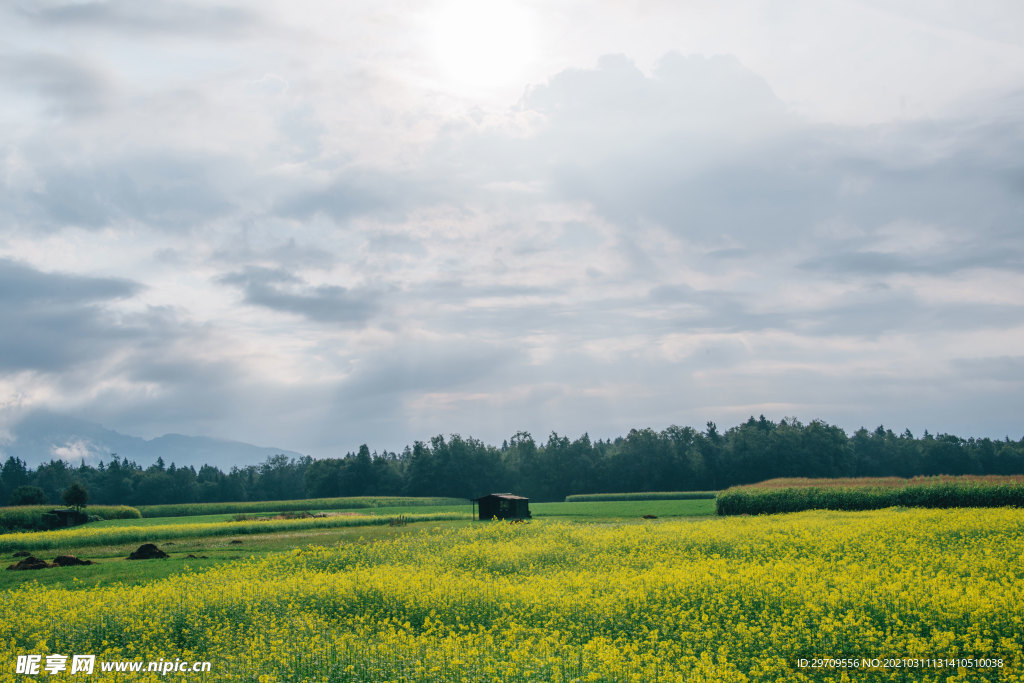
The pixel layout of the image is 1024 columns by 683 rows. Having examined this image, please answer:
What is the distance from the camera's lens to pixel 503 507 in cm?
6519

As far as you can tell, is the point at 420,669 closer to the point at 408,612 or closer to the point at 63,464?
the point at 408,612

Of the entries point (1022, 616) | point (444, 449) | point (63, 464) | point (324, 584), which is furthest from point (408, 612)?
point (63, 464)

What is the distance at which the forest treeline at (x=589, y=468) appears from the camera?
5635 inches

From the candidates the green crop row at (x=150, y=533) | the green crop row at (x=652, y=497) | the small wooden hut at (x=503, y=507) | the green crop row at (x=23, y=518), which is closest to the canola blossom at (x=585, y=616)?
the green crop row at (x=150, y=533)

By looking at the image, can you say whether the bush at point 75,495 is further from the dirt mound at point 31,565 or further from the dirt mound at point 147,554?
the dirt mound at point 31,565

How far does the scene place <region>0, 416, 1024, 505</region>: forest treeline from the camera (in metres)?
143

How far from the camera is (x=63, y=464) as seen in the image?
172000 millimetres

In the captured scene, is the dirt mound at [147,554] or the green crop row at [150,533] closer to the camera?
the dirt mound at [147,554]

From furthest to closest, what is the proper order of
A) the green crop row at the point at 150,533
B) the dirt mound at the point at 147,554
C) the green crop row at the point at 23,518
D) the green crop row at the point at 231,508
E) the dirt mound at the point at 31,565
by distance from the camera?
the green crop row at the point at 231,508 → the green crop row at the point at 23,518 → the green crop row at the point at 150,533 → the dirt mound at the point at 147,554 → the dirt mound at the point at 31,565

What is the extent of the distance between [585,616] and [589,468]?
13632cm

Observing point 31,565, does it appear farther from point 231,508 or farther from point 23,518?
point 231,508

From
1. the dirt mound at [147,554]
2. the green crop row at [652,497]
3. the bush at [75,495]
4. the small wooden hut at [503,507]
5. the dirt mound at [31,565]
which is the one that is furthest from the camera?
the green crop row at [652,497]

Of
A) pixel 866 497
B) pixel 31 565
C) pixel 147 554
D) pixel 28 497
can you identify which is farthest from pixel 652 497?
pixel 31 565

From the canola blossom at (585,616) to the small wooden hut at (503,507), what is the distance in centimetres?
3487
